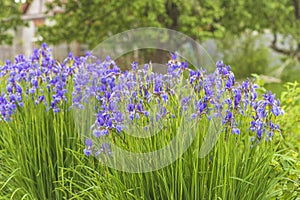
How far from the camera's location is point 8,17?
13555 millimetres

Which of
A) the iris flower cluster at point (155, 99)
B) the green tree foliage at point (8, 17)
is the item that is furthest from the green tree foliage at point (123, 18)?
the iris flower cluster at point (155, 99)

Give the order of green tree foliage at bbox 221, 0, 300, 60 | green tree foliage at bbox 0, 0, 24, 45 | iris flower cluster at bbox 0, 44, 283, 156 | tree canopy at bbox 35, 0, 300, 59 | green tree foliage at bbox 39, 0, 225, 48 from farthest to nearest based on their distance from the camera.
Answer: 1. green tree foliage at bbox 0, 0, 24, 45
2. green tree foliage at bbox 221, 0, 300, 60
3. tree canopy at bbox 35, 0, 300, 59
4. green tree foliage at bbox 39, 0, 225, 48
5. iris flower cluster at bbox 0, 44, 283, 156

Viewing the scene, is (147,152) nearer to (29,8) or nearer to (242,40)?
(242,40)

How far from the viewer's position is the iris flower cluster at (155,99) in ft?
8.37

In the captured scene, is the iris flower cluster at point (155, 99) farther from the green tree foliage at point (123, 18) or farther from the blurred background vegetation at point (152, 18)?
the green tree foliage at point (123, 18)

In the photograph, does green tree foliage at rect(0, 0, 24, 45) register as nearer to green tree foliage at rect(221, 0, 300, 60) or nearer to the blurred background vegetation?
the blurred background vegetation

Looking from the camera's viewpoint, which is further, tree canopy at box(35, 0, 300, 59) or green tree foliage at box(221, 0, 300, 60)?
green tree foliage at box(221, 0, 300, 60)

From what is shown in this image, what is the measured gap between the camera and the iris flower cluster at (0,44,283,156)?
100 inches

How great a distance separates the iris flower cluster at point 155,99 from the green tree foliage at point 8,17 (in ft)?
34.3

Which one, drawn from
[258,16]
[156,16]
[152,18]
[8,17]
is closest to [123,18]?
[156,16]

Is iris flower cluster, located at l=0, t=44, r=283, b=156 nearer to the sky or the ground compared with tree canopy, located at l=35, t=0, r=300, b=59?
nearer to the ground

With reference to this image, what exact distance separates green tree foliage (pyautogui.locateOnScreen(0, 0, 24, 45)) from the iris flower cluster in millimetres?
10452

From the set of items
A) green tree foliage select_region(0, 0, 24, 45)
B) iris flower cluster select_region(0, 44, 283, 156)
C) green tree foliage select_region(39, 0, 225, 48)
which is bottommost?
iris flower cluster select_region(0, 44, 283, 156)

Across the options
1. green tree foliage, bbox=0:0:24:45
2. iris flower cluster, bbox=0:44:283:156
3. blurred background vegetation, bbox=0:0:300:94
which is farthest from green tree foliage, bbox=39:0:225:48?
iris flower cluster, bbox=0:44:283:156
